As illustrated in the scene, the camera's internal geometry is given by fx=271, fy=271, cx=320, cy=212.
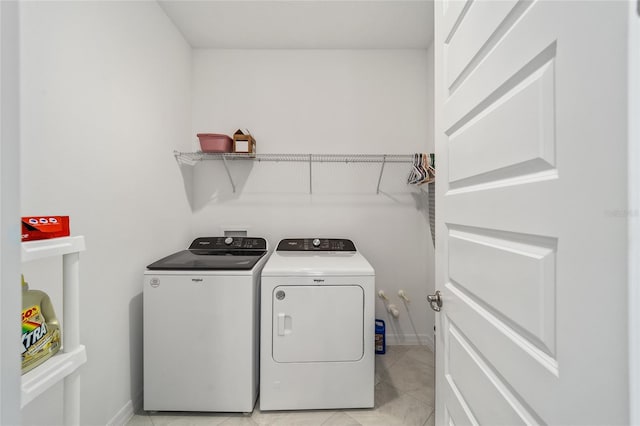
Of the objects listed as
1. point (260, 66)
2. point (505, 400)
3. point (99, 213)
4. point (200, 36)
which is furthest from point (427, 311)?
point (200, 36)

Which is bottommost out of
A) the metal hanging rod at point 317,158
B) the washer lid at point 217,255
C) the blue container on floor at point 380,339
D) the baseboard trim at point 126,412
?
the baseboard trim at point 126,412

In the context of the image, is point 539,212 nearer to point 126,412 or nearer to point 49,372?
point 49,372

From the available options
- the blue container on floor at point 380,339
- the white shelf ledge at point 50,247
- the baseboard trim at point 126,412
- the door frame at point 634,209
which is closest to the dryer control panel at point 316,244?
the blue container on floor at point 380,339

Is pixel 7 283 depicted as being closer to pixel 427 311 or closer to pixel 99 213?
pixel 99 213

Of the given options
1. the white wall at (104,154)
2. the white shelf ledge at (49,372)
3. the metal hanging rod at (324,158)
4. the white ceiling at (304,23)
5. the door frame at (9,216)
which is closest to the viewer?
the door frame at (9,216)

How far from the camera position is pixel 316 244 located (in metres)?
2.26

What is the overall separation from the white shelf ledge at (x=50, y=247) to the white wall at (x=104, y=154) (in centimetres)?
57

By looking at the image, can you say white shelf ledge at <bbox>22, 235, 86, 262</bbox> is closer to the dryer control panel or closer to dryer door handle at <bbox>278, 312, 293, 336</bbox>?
dryer door handle at <bbox>278, 312, 293, 336</bbox>

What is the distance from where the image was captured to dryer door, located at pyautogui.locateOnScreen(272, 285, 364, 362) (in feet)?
5.39

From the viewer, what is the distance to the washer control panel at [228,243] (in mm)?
2259

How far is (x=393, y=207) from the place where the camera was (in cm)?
250

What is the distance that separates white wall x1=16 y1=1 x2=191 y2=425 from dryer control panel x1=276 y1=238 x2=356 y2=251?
0.91 meters

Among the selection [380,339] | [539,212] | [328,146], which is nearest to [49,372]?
[539,212]

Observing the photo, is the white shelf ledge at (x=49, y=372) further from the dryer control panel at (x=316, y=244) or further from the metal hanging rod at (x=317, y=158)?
the metal hanging rod at (x=317, y=158)
